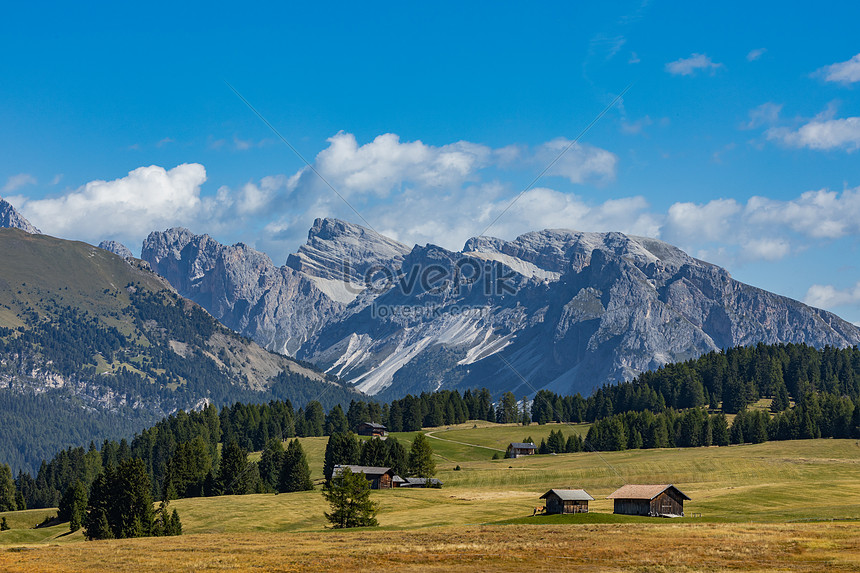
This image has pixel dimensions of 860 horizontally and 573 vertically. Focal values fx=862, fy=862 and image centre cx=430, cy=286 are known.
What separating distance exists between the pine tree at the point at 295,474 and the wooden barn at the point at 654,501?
60486 millimetres

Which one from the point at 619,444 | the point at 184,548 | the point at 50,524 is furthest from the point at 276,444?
the point at 184,548

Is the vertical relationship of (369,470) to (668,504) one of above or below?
above

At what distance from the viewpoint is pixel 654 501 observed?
96.9 meters

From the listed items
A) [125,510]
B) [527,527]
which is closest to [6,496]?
[125,510]

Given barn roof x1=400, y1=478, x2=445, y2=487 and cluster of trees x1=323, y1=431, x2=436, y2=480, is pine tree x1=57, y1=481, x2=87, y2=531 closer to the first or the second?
cluster of trees x1=323, y1=431, x2=436, y2=480

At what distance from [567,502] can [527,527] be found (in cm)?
1630

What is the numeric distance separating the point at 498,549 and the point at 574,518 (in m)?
31.0

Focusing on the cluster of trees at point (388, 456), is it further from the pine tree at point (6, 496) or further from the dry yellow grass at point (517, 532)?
the pine tree at point (6, 496)

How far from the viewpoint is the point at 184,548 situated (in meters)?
68.1

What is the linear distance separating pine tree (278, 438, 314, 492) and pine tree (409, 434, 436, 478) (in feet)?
64.8

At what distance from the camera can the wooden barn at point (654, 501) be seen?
96625mm

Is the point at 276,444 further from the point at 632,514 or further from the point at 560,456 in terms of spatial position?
the point at 632,514

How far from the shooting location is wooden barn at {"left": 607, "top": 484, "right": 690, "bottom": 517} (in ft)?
317

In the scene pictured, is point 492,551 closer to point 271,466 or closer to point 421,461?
point 421,461
